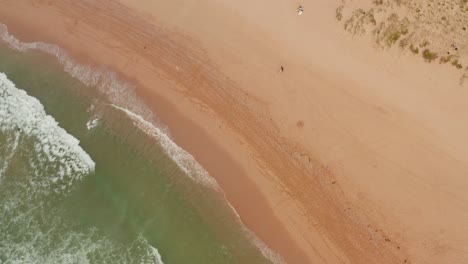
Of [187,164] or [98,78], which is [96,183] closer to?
[187,164]

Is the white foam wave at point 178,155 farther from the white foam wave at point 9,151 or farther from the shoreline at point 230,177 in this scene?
the white foam wave at point 9,151

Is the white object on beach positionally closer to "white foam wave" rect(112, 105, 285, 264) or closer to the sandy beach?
the sandy beach

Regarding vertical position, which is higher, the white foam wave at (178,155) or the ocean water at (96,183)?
the white foam wave at (178,155)

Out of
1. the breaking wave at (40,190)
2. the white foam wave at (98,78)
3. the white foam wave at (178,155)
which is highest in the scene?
the white foam wave at (98,78)

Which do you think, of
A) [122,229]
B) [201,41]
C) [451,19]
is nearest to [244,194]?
[122,229]

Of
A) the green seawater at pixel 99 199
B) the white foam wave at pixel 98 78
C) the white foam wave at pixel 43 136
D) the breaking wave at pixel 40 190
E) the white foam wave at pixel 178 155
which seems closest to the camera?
the green seawater at pixel 99 199

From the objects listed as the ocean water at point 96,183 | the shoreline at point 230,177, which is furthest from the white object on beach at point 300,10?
the ocean water at point 96,183

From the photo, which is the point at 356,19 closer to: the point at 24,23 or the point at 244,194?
the point at 244,194
